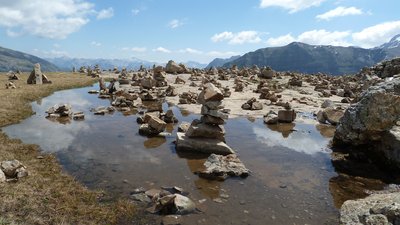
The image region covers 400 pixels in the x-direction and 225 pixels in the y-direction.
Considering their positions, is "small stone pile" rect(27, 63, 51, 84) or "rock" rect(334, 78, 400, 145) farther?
"small stone pile" rect(27, 63, 51, 84)

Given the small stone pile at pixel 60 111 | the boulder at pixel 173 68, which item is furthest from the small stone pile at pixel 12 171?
the boulder at pixel 173 68

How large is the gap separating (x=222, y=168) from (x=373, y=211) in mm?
10611

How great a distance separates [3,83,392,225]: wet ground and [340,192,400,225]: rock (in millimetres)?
2645

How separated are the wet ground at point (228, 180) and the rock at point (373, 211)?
2645mm

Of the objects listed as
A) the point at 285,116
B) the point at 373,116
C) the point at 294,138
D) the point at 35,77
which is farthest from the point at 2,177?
the point at 35,77

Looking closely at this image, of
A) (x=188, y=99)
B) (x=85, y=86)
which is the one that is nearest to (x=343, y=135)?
(x=188, y=99)

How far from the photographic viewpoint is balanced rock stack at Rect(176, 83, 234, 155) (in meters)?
26.6

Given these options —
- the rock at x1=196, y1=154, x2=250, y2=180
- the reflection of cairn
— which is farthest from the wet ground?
the reflection of cairn

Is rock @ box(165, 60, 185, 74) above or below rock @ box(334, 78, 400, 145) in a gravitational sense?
above

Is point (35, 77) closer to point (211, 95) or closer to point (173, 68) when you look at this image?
point (173, 68)

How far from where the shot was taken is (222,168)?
22125 millimetres

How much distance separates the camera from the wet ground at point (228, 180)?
17500mm

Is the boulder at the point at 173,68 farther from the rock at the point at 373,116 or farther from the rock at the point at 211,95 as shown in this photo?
the rock at the point at 373,116

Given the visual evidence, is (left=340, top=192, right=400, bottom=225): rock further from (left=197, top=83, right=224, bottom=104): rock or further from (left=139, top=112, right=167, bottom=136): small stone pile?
(left=139, top=112, right=167, bottom=136): small stone pile
